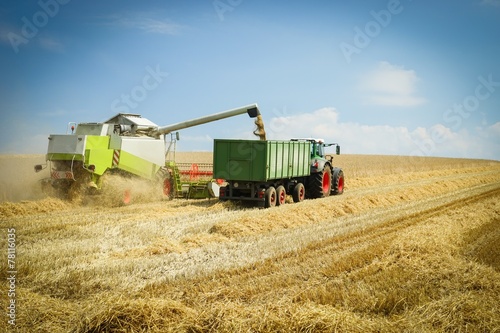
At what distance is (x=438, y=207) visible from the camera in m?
14.9

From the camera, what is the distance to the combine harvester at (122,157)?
47.5 ft

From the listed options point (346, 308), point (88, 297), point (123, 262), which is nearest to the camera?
point (346, 308)

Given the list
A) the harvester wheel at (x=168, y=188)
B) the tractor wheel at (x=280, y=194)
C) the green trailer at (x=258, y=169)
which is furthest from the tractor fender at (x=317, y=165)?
the harvester wheel at (x=168, y=188)

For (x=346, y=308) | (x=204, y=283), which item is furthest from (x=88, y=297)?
(x=346, y=308)

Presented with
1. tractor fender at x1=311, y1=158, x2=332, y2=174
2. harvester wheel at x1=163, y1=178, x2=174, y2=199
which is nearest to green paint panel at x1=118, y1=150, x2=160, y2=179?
harvester wheel at x1=163, y1=178, x2=174, y2=199

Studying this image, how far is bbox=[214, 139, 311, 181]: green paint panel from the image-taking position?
46.4ft

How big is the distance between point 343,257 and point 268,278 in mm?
1783

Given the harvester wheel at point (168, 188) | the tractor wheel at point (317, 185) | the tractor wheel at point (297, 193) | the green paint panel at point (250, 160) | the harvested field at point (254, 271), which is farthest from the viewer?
the tractor wheel at point (317, 185)

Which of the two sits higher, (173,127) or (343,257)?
(173,127)

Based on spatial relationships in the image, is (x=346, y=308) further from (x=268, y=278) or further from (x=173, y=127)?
(x=173, y=127)

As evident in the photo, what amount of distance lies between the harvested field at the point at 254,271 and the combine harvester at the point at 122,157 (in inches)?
66.0

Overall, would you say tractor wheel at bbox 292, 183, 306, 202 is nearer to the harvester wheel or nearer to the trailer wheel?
the trailer wheel

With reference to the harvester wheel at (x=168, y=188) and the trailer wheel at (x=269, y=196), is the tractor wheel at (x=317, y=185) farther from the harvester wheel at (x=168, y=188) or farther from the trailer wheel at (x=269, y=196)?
the harvester wheel at (x=168, y=188)

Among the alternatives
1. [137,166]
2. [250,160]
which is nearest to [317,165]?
[250,160]
